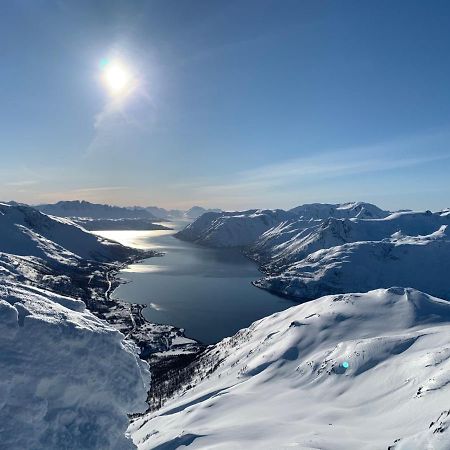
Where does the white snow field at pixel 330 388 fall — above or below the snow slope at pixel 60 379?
below

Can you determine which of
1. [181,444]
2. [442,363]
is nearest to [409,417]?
[442,363]

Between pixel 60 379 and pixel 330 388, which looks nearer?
pixel 60 379

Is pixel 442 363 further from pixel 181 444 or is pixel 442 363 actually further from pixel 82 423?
pixel 82 423

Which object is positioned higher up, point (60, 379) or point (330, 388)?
point (60, 379)

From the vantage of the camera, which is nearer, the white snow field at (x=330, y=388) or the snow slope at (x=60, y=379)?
the snow slope at (x=60, y=379)
